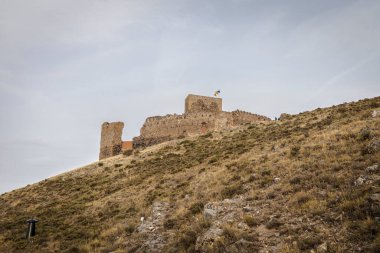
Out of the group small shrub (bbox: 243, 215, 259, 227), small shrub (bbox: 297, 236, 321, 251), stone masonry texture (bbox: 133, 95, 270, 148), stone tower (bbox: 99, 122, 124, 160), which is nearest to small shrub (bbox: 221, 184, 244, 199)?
small shrub (bbox: 243, 215, 259, 227)

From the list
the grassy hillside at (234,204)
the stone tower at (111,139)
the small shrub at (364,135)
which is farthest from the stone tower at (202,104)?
the small shrub at (364,135)

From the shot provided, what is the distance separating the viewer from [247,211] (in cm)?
1333

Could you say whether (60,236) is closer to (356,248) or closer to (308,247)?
(308,247)

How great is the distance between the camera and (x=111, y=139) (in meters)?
47.6

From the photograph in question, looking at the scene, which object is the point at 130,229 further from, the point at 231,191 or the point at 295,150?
the point at 295,150

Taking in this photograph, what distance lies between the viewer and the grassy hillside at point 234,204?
10672 millimetres

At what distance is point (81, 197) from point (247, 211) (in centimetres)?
1673

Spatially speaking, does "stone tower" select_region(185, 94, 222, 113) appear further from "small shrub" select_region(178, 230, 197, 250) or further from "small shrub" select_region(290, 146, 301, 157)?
"small shrub" select_region(178, 230, 197, 250)

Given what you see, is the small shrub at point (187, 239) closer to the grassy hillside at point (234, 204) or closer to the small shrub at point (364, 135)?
the grassy hillside at point (234, 204)

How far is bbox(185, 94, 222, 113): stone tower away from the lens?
155 ft

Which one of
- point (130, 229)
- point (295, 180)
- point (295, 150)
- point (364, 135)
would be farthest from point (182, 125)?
point (295, 180)

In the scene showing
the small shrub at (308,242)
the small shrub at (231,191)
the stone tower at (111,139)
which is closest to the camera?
the small shrub at (308,242)

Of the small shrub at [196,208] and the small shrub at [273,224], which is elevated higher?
the small shrub at [196,208]

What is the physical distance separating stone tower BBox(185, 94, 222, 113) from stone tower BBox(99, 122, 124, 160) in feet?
30.3
